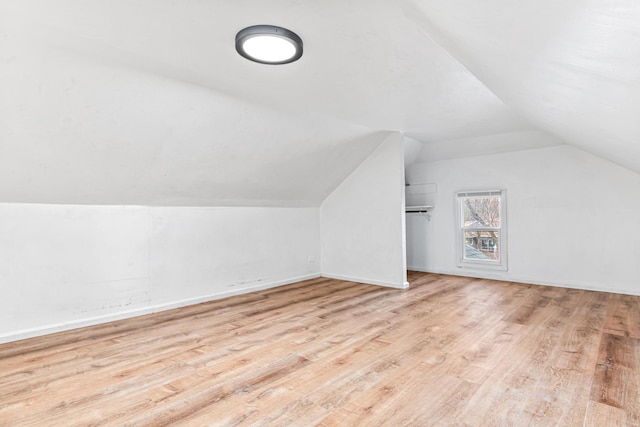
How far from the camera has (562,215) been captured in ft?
15.4

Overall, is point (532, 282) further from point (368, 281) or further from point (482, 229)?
point (368, 281)

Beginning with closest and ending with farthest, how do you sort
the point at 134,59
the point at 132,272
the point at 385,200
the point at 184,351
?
the point at 134,59 < the point at 184,351 < the point at 132,272 < the point at 385,200

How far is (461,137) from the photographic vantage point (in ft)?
16.5

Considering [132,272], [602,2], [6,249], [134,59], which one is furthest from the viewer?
[132,272]

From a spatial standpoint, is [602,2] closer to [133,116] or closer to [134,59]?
[134,59]

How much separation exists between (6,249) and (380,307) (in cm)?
361

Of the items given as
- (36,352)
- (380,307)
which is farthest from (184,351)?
(380,307)

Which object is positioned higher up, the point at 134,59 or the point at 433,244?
the point at 134,59

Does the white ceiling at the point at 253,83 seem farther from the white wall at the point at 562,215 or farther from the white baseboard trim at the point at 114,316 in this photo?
the white baseboard trim at the point at 114,316

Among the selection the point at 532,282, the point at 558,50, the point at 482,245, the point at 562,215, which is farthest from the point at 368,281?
the point at 558,50

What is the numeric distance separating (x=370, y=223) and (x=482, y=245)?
6.38ft

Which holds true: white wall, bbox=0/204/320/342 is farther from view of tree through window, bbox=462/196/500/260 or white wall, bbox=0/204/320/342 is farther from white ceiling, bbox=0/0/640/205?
view of tree through window, bbox=462/196/500/260

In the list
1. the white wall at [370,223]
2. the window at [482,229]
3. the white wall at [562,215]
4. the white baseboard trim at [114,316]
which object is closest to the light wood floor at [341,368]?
the white baseboard trim at [114,316]

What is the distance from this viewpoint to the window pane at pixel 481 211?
211 inches
